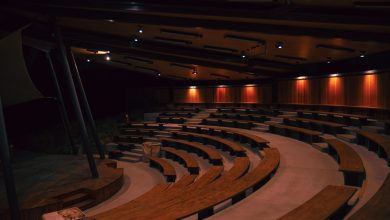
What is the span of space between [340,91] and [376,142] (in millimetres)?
7231

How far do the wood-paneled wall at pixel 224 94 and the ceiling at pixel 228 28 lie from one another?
3.98m

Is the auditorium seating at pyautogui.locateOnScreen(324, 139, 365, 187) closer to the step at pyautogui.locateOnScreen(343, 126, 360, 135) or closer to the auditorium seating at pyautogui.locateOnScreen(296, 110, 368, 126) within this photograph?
the step at pyautogui.locateOnScreen(343, 126, 360, 135)

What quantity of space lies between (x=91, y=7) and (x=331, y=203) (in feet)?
27.7

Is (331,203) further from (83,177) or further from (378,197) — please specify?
(83,177)

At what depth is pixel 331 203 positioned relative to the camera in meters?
4.79

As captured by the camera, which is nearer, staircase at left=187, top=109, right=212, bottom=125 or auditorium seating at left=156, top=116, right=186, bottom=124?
staircase at left=187, top=109, right=212, bottom=125

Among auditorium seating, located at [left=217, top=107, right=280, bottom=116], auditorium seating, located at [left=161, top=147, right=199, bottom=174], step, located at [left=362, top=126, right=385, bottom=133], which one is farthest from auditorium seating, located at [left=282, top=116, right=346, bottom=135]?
auditorium seating, located at [left=161, top=147, right=199, bottom=174]

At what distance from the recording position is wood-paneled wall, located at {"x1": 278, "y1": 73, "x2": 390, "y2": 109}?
41.8ft

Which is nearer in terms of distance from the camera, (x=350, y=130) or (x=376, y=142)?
(x=376, y=142)

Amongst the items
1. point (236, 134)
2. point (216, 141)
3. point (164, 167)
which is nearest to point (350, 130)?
point (236, 134)

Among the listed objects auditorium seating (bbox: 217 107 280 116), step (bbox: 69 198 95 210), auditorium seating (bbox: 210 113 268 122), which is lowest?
step (bbox: 69 198 95 210)

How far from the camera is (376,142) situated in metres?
8.54

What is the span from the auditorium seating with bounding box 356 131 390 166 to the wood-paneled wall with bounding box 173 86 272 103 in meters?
11.2

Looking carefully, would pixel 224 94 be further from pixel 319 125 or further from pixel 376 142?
pixel 376 142
